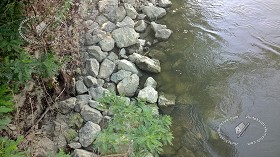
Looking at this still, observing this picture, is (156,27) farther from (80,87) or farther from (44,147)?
(44,147)

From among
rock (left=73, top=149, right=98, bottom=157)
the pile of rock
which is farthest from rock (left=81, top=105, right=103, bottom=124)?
rock (left=73, top=149, right=98, bottom=157)

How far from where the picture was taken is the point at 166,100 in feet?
16.6

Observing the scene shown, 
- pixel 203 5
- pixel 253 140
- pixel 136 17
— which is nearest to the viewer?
pixel 253 140

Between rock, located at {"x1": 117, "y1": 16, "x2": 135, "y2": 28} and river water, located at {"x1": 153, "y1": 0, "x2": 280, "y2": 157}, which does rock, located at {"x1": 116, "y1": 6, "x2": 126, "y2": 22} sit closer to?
rock, located at {"x1": 117, "y1": 16, "x2": 135, "y2": 28}

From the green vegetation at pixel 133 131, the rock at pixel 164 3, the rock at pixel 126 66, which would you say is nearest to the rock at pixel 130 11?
the rock at pixel 164 3

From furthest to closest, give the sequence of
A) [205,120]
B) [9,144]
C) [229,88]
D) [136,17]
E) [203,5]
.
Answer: [203,5], [136,17], [229,88], [205,120], [9,144]

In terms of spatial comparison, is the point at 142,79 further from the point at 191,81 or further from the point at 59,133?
the point at 59,133

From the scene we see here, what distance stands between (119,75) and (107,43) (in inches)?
27.6

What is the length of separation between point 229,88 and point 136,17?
8.05 feet

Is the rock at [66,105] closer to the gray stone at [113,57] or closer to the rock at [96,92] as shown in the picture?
the rock at [96,92]

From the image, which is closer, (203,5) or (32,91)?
(32,91)

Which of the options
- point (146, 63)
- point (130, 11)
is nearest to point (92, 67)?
point (146, 63)

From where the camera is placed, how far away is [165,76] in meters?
5.45

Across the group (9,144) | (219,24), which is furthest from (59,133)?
(219,24)
